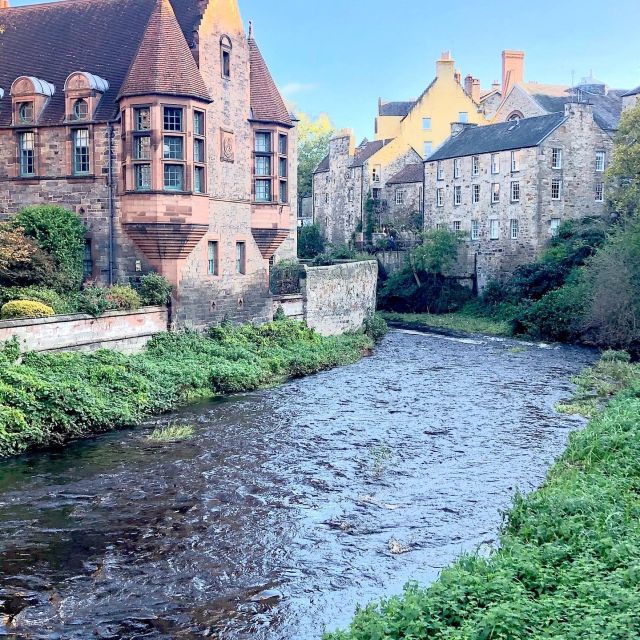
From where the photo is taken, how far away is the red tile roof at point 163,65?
1084 inches

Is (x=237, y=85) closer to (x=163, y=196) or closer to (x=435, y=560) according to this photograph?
(x=163, y=196)

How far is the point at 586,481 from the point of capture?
14320 millimetres

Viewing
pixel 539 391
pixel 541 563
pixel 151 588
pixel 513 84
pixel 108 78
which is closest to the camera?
pixel 541 563

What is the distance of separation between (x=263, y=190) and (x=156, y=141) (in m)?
6.70

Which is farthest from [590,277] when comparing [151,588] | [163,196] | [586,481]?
[151,588]

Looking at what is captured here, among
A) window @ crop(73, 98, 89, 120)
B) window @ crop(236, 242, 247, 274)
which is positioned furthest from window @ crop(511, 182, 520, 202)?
window @ crop(73, 98, 89, 120)

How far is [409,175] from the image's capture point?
2447 inches

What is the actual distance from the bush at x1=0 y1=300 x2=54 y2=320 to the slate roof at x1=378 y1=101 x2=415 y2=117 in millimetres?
55414

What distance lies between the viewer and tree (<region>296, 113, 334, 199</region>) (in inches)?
3137

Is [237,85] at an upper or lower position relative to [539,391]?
upper

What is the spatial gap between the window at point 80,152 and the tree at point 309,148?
162 ft

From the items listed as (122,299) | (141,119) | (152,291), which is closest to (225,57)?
(141,119)

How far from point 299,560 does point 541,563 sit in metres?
3.81

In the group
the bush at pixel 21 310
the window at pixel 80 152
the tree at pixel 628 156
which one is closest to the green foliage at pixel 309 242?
the tree at pixel 628 156
